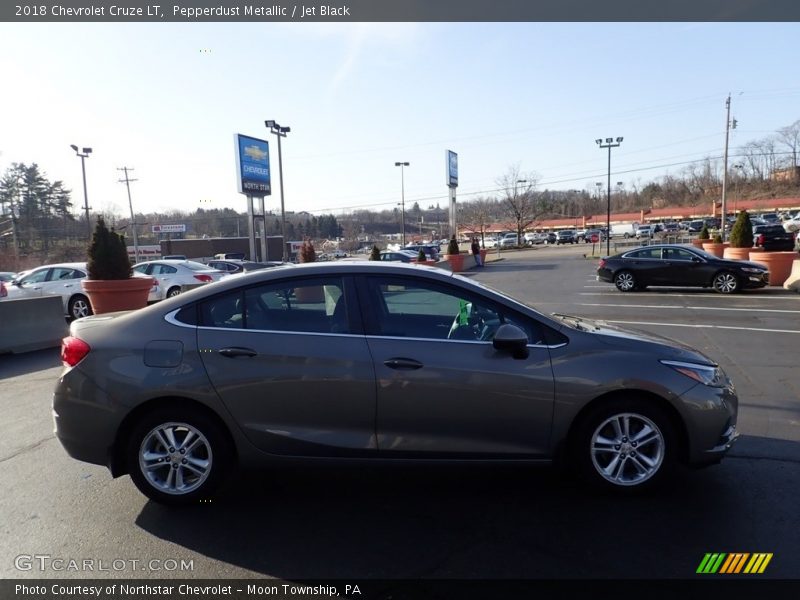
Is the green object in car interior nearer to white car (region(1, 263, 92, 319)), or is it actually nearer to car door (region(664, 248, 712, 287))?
white car (region(1, 263, 92, 319))

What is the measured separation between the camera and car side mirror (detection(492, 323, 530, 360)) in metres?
3.59

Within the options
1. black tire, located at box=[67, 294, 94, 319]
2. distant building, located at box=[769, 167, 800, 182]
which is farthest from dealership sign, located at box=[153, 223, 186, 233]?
distant building, located at box=[769, 167, 800, 182]

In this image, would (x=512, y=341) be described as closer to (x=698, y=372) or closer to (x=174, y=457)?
(x=698, y=372)

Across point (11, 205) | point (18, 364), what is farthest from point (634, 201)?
point (18, 364)

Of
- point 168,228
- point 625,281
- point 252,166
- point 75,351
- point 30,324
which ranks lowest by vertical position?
point 625,281

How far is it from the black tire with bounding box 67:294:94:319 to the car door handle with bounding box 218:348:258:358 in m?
12.0

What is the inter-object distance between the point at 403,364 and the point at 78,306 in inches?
520

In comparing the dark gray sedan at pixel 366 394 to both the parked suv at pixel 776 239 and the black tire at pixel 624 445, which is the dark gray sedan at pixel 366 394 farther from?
the parked suv at pixel 776 239

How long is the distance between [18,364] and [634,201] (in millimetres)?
160474

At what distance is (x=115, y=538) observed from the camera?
3.46 metres

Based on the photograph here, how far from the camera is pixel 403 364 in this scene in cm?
365

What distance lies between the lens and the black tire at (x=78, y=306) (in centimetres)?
1402

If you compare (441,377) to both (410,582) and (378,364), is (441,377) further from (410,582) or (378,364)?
(410,582)

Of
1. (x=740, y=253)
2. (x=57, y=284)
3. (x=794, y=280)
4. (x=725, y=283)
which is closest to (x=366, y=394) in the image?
(x=57, y=284)
